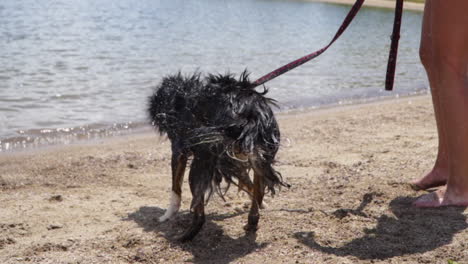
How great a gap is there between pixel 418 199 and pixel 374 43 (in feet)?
45.0

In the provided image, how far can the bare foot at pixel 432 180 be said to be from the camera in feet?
14.9

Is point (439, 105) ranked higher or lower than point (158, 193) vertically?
higher

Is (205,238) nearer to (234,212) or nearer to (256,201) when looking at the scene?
(256,201)

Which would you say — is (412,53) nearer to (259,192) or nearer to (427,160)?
(427,160)

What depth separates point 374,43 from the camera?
57.0 ft

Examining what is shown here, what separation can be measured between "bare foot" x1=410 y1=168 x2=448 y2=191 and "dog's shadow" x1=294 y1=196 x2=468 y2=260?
1.45 feet

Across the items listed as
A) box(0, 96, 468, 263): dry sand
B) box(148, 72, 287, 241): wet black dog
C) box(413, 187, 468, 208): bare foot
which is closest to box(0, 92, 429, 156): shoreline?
box(0, 96, 468, 263): dry sand

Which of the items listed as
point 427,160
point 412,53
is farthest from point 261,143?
point 412,53

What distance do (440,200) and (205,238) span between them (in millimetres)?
1639

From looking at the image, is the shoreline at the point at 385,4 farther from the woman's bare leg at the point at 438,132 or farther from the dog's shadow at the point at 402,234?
the dog's shadow at the point at 402,234

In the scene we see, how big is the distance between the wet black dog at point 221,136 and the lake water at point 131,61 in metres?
3.34

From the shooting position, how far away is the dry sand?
3.54 m

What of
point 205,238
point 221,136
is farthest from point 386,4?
point 221,136

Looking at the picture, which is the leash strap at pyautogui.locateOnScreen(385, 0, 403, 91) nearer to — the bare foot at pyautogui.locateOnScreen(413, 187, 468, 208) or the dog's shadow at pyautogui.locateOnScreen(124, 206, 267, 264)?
the bare foot at pyautogui.locateOnScreen(413, 187, 468, 208)
